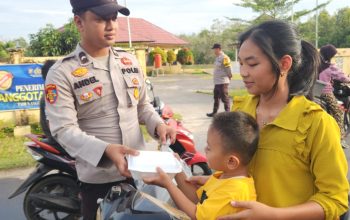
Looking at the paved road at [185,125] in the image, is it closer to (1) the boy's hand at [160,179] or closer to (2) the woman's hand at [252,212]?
(1) the boy's hand at [160,179]

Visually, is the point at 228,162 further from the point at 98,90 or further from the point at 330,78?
the point at 330,78

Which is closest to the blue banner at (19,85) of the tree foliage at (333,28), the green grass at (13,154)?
the green grass at (13,154)

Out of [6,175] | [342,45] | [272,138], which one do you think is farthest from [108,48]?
[342,45]

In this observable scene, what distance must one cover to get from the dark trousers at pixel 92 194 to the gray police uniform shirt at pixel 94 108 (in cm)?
6

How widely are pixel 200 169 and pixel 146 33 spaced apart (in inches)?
1133

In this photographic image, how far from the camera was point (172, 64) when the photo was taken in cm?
2700

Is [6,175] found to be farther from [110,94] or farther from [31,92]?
[110,94]

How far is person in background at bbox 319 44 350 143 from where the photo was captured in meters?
5.49

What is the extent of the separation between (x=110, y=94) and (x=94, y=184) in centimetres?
Answer: 50

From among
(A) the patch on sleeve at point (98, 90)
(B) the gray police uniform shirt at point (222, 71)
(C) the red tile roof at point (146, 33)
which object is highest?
(C) the red tile roof at point (146, 33)

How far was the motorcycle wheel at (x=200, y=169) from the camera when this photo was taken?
3863 mm

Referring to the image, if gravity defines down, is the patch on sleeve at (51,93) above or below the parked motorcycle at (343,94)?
above

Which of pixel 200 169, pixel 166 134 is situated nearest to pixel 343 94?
pixel 200 169

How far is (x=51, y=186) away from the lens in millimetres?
3404
